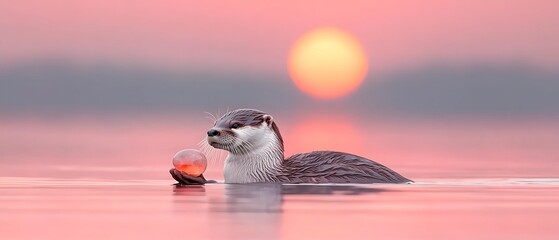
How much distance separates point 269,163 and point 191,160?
1249 millimetres

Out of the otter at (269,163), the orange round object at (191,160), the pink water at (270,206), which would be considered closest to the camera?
the pink water at (270,206)

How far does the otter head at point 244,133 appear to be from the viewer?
23.2m

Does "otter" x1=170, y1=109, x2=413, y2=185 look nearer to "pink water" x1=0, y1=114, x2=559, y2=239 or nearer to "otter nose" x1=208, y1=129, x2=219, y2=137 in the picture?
"otter nose" x1=208, y1=129, x2=219, y2=137

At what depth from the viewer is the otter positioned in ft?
77.1

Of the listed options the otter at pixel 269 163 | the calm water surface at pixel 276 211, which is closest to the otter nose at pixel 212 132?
the otter at pixel 269 163

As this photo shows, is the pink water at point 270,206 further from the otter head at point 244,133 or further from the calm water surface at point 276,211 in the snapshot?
the otter head at point 244,133

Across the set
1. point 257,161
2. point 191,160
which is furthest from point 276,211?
point 257,161

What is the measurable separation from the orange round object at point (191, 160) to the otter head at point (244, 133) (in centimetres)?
26

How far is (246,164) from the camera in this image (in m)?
23.8

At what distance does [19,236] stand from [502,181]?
1178cm

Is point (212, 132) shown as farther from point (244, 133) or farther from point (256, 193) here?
point (256, 193)

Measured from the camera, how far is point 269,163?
2378cm

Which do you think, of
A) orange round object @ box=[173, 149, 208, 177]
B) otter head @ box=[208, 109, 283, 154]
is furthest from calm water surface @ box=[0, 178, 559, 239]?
otter head @ box=[208, 109, 283, 154]

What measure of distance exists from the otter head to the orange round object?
26 centimetres
